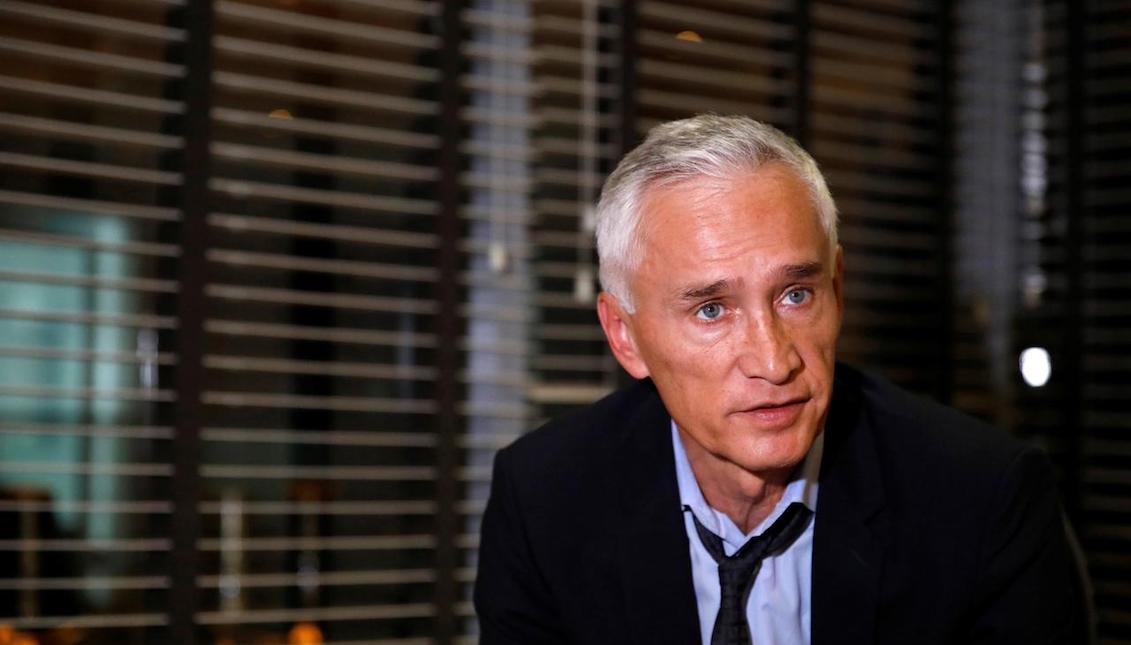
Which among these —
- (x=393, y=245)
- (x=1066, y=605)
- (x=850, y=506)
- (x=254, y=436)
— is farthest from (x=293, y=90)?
(x=1066, y=605)

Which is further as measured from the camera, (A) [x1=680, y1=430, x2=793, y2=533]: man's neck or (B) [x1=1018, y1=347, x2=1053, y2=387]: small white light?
(B) [x1=1018, y1=347, x2=1053, y2=387]: small white light

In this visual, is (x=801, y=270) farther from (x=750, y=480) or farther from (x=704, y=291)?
(x=750, y=480)

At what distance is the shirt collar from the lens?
160 cm

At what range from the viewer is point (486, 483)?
2.88 m

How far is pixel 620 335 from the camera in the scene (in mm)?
1661

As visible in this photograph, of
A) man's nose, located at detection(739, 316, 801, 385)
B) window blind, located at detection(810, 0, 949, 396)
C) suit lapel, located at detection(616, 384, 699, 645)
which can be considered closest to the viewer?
man's nose, located at detection(739, 316, 801, 385)

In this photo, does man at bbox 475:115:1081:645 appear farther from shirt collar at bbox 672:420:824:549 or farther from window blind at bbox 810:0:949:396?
window blind at bbox 810:0:949:396

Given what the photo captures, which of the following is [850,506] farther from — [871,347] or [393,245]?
[871,347]

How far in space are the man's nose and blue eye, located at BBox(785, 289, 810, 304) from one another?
33mm

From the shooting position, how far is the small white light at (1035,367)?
3.47 meters

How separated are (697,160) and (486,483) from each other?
1549 millimetres

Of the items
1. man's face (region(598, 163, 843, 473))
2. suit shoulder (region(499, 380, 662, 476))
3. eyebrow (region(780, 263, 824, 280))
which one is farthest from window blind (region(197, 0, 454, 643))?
eyebrow (region(780, 263, 824, 280))

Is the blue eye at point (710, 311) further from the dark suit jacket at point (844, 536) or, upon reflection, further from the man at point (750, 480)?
the dark suit jacket at point (844, 536)

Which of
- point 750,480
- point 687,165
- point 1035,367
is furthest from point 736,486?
point 1035,367
